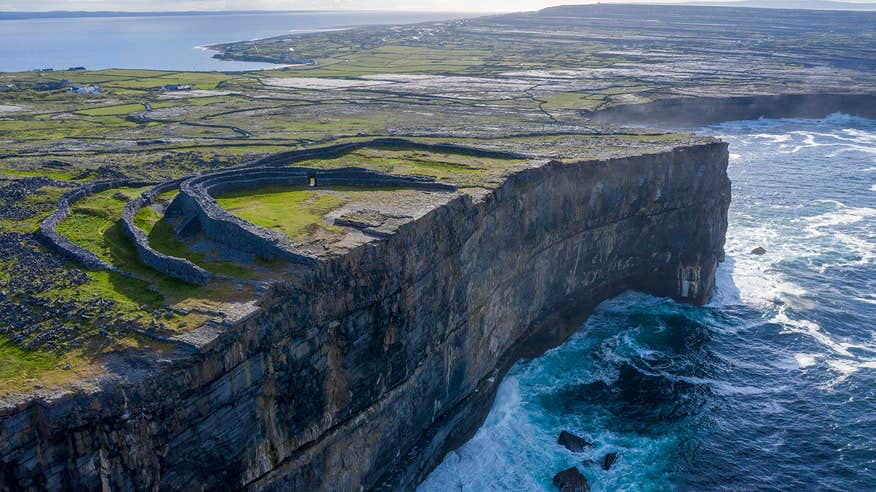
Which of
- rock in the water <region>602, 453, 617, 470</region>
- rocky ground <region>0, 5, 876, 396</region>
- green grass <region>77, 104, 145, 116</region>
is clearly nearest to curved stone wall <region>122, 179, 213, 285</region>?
rocky ground <region>0, 5, 876, 396</region>

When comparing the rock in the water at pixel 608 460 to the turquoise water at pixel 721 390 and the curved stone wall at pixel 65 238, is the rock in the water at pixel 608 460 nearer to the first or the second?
the turquoise water at pixel 721 390

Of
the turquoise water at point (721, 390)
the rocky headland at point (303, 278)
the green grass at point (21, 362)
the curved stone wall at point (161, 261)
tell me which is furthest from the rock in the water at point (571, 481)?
the green grass at point (21, 362)

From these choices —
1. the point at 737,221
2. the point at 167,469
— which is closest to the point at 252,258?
the point at 167,469

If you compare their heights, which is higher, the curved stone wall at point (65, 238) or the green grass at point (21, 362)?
the curved stone wall at point (65, 238)

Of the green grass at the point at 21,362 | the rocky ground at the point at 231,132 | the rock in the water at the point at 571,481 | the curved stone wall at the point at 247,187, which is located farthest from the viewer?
the rock in the water at the point at 571,481

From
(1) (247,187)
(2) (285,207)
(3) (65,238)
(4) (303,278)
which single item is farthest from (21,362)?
(1) (247,187)

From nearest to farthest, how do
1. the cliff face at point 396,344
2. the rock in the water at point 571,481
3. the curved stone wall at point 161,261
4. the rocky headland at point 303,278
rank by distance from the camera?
1. the cliff face at point 396,344
2. the rocky headland at point 303,278
3. the curved stone wall at point 161,261
4. the rock in the water at point 571,481
